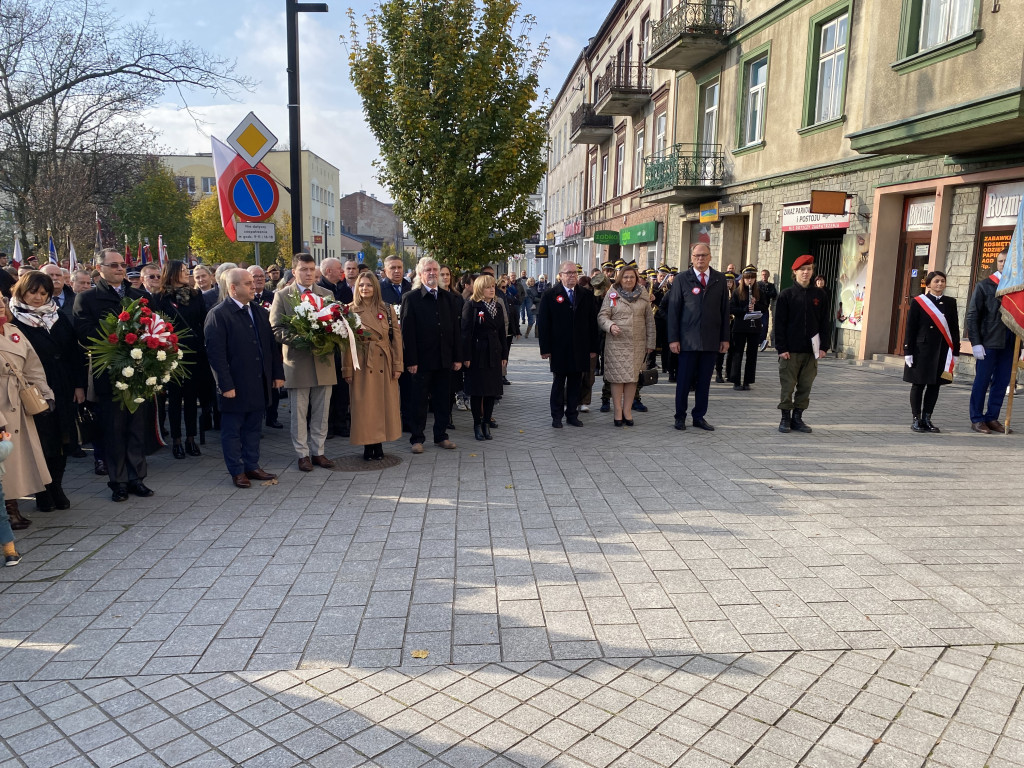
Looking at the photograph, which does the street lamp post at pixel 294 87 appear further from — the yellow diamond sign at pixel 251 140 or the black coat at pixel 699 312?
the black coat at pixel 699 312

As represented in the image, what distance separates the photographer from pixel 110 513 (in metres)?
5.88

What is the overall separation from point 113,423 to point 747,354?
990cm

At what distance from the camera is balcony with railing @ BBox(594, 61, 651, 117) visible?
91.8 ft

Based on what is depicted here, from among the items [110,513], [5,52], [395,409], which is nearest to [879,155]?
[395,409]

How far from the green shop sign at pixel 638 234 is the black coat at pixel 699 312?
1811cm

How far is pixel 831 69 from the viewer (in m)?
16.1

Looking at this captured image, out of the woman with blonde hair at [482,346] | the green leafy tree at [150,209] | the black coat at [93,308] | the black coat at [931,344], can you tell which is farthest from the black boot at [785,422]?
the green leafy tree at [150,209]

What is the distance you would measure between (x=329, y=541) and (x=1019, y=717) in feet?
13.6

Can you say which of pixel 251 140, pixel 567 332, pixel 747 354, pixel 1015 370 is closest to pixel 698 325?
pixel 567 332

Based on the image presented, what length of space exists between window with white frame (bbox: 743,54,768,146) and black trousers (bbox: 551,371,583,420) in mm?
12697

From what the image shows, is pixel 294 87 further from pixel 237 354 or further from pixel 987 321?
pixel 987 321

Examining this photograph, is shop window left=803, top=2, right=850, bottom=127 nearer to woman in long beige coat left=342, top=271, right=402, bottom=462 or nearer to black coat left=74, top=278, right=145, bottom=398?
woman in long beige coat left=342, top=271, right=402, bottom=462

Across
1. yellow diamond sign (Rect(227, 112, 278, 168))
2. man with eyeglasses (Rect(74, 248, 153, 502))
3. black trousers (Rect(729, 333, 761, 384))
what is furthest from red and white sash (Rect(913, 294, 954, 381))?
man with eyeglasses (Rect(74, 248, 153, 502))

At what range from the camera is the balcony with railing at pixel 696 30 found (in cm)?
2031
